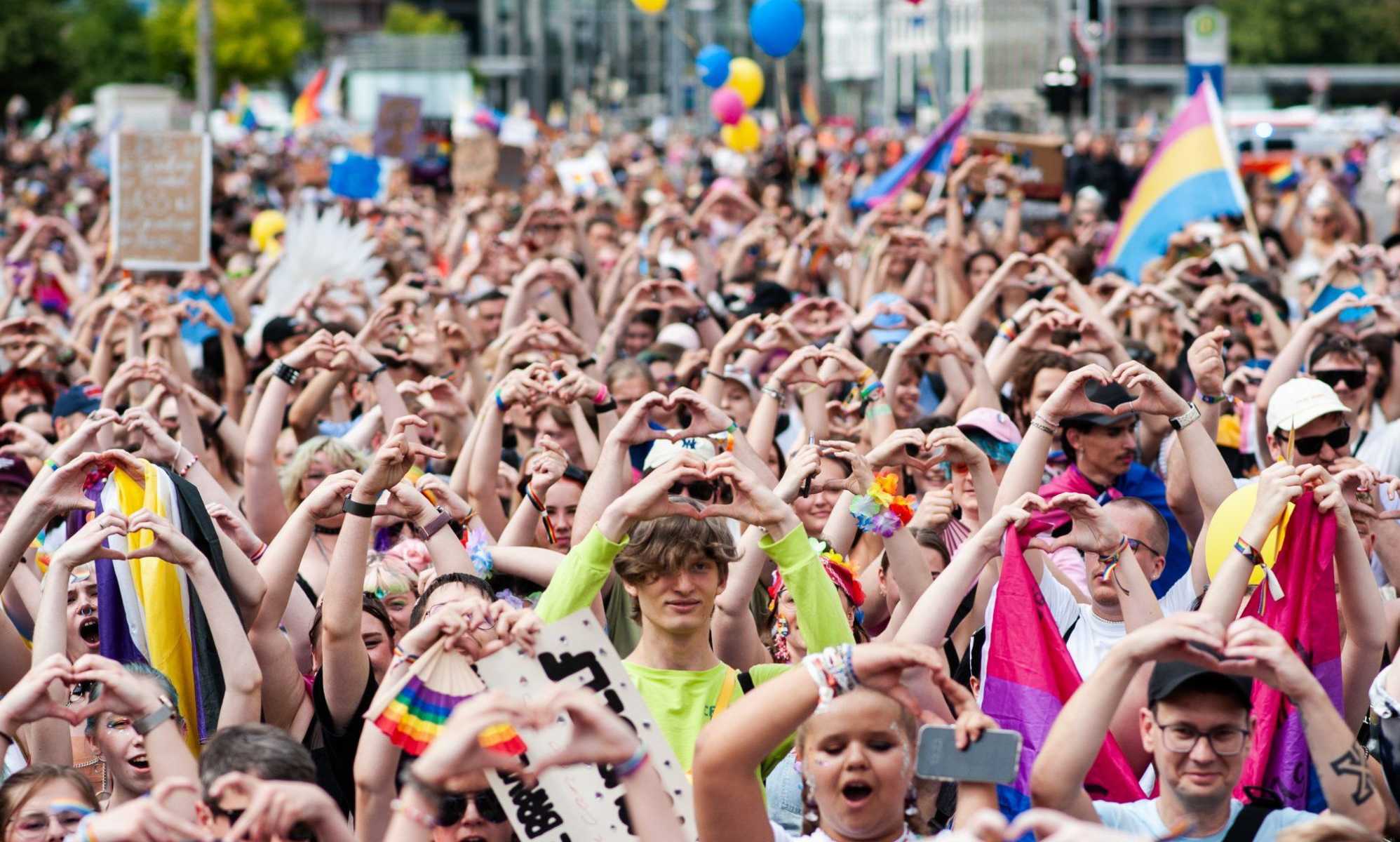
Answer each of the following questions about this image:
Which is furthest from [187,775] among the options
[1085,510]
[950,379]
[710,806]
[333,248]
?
[333,248]

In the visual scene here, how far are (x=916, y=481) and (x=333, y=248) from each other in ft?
18.5

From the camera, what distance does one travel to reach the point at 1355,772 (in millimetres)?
3746

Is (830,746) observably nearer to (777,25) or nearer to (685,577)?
(685,577)

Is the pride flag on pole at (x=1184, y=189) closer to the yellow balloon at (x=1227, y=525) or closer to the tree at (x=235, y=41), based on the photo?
the yellow balloon at (x=1227, y=525)

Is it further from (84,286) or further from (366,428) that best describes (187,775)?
(84,286)

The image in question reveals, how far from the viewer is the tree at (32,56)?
2259 inches

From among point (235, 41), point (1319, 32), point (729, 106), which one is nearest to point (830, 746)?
point (729, 106)

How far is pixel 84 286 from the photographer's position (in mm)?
13844

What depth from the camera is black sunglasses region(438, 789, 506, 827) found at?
4.06m

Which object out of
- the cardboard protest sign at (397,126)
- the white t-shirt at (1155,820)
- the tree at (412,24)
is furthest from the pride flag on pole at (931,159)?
the tree at (412,24)

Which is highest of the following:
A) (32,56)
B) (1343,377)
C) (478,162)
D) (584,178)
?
(32,56)

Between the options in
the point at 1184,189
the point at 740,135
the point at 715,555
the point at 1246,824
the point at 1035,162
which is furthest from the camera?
the point at 740,135

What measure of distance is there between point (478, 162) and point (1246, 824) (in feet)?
49.1

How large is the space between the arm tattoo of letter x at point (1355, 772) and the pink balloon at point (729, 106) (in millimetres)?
17212
